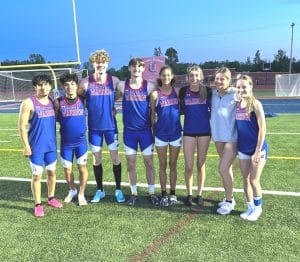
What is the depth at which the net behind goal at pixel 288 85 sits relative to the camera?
1294 inches

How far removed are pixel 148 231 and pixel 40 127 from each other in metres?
1.91

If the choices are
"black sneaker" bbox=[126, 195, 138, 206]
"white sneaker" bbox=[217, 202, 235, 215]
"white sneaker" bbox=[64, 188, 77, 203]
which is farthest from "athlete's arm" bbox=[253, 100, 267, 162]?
"white sneaker" bbox=[64, 188, 77, 203]

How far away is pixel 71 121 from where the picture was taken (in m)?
5.57

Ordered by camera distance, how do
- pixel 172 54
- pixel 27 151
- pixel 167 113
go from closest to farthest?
pixel 27 151 → pixel 167 113 → pixel 172 54

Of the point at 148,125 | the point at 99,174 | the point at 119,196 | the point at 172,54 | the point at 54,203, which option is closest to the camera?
the point at 148,125

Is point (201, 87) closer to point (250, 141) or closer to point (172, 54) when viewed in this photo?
point (250, 141)

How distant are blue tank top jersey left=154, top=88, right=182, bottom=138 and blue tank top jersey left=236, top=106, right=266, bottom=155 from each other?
85cm

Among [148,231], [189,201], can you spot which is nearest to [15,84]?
[189,201]

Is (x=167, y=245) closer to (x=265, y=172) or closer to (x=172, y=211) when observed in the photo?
(x=172, y=211)

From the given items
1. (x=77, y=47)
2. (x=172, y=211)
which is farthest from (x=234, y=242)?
(x=77, y=47)

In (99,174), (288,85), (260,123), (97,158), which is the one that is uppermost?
(260,123)

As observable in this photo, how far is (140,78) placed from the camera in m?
5.47

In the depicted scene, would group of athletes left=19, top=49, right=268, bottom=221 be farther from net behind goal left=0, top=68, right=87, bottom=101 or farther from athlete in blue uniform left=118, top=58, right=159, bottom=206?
net behind goal left=0, top=68, right=87, bottom=101

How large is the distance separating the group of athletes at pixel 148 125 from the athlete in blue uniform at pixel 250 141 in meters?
0.01
